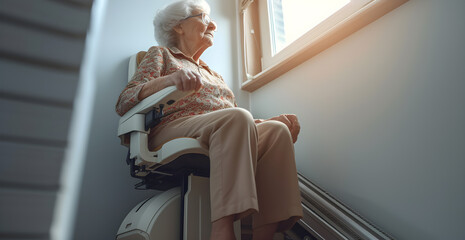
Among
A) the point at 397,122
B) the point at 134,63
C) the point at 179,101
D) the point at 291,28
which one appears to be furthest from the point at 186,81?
the point at 291,28

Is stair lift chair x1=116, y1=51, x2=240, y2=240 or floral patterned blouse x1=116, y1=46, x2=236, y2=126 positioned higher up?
floral patterned blouse x1=116, y1=46, x2=236, y2=126

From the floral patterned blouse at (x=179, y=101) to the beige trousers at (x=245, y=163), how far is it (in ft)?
0.30

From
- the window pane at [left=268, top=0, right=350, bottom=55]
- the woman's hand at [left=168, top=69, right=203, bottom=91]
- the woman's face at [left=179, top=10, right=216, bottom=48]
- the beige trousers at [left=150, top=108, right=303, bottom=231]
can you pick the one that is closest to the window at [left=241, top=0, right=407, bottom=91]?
the window pane at [left=268, top=0, right=350, bottom=55]

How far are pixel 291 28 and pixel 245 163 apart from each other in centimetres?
116

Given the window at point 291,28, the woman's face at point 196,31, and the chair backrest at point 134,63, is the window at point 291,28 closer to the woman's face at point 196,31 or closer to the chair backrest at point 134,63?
the woman's face at point 196,31

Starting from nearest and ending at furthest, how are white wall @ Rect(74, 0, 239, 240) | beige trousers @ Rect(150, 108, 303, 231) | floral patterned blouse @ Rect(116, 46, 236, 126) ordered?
beige trousers @ Rect(150, 108, 303, 231) < floral patterned blouse @ Rect(116, 46, 236, 126) < white wall @ Rect(74, 0, 239, 240)

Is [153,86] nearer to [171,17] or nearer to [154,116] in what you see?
[154,116]

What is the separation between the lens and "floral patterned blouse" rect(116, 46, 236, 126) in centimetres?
101

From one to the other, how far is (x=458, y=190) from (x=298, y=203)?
17.9 inches

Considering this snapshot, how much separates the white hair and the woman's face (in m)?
0.02

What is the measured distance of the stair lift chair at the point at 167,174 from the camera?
2.82 ft

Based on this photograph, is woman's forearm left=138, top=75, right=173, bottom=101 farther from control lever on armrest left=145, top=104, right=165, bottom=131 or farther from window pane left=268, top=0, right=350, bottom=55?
window pane left=268, top=0, right=350, bottom=55

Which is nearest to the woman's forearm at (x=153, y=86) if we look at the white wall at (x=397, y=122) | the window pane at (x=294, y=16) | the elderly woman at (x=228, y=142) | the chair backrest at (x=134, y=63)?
the elderly woman at (x=228, y=142)

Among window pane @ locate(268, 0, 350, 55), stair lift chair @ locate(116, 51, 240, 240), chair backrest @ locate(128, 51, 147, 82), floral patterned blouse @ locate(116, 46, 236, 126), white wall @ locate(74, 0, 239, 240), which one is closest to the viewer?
stair lift chair @ locate(116, 51, 240, 240)
